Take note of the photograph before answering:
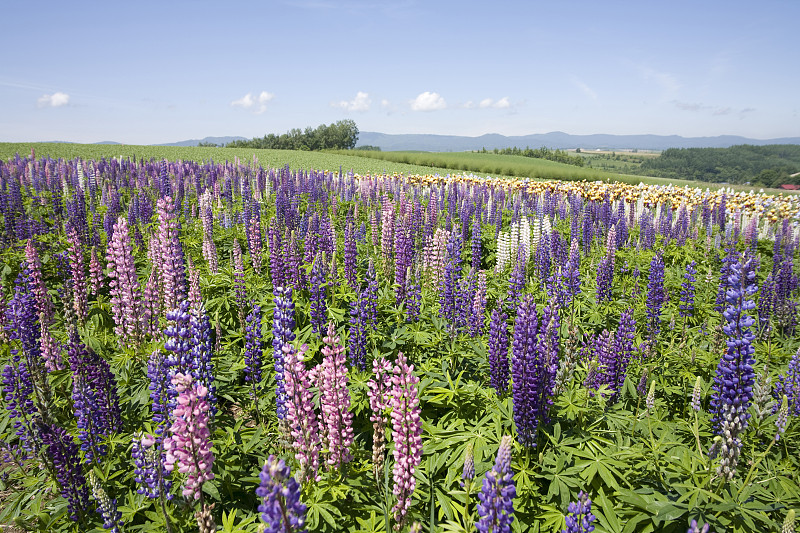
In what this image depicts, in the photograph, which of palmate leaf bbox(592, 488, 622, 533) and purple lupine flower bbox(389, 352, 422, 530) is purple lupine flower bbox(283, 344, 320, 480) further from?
palmate leaf bbox(592, 488, 622, 533)

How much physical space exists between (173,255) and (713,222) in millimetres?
15643

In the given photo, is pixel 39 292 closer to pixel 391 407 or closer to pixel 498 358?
pixel 391 407

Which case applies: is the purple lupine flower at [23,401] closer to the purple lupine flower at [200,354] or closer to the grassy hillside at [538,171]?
the purple lupine flower at [200,354]

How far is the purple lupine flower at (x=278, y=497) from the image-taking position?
5.66 feet

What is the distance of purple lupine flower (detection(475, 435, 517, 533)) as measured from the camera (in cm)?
206

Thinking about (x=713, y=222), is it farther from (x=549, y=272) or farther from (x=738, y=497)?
(x=738, y=497)

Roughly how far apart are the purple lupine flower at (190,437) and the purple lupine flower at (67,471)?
1.43m

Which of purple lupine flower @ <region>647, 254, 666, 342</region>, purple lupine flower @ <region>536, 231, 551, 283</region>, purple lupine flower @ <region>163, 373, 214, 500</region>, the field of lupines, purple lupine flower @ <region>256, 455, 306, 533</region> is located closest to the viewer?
purple lupine flower @ <region>256, 455, 306, 533</region>

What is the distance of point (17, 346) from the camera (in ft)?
15.9

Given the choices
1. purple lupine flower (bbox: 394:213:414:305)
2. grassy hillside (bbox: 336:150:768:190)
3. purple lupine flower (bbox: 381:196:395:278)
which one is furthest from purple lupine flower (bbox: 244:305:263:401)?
grassy hillside (bbox: 336:150:768:190)

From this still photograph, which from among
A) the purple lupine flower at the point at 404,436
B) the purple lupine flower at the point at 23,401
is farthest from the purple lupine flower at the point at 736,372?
the purple lupine flower at the point at 23,401

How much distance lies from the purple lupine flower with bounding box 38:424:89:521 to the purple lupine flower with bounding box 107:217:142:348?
5.67 feet

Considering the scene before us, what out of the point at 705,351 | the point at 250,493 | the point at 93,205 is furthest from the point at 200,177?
the point at 705,351

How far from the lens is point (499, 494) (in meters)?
2.21
